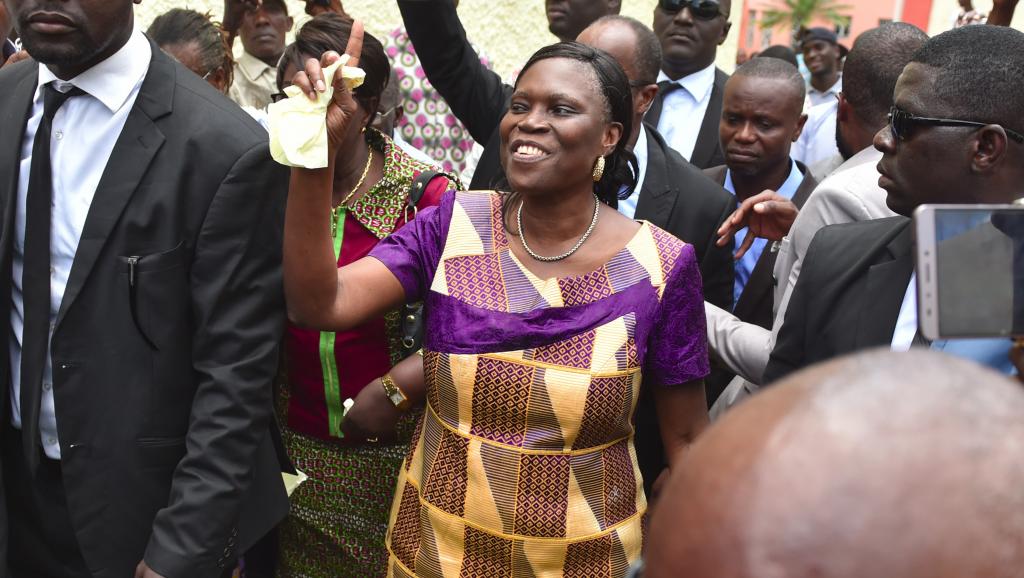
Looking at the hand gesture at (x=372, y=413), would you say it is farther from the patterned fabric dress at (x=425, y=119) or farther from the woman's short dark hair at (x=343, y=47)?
the patterned fabric dress at (x=425, y=119)

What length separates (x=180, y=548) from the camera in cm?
217

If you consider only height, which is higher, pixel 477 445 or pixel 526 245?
pixel 526 245

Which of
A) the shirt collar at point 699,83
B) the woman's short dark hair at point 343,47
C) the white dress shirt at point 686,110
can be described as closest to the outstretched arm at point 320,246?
the woman's short dark hair at point 343,47

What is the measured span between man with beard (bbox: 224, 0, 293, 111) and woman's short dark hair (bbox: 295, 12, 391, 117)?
2.59 meters

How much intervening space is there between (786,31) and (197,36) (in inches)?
1340

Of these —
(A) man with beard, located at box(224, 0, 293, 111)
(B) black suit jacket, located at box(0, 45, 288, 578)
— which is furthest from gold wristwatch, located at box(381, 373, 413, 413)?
(A) man with beard, located at box(224, 0, 293, 111)

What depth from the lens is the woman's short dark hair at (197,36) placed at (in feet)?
12.7

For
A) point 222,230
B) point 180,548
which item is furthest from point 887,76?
point 180,548

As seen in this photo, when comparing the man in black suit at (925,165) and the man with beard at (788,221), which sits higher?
the man in black suit at (925,165)

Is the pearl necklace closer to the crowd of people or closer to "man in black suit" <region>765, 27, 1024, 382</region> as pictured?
the crowd of people

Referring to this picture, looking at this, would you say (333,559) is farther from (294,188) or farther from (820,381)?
(820,381)

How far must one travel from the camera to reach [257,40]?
Result: 560 cm

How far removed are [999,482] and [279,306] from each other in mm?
1861

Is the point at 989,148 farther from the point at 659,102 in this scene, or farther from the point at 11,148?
the point at 659,102
